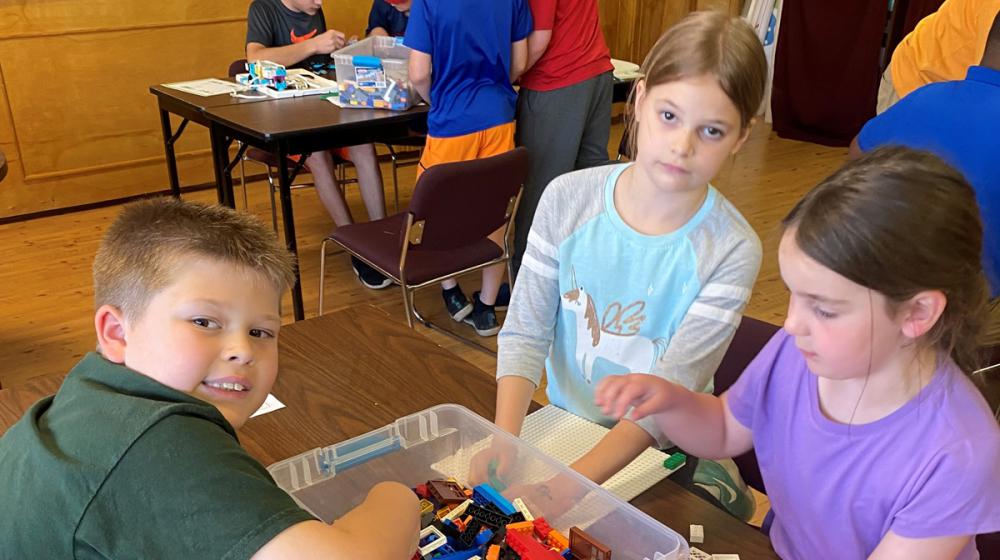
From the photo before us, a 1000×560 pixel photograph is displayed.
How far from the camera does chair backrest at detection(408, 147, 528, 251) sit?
2.46 m

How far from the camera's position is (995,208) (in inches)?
73.8

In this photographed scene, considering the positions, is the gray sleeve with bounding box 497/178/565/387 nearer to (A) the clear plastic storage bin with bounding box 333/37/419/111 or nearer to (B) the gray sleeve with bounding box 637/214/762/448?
Result: (B) the gray sleeve with bounding box 637/214/762/448

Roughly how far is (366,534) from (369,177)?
315cm

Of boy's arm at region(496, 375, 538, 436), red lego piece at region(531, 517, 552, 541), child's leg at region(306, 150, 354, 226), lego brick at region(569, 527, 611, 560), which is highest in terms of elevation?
lego brick at region(569, 527, 611, 560)

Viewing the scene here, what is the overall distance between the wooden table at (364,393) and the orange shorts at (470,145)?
1636mm

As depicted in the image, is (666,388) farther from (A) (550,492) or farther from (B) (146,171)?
(B) (146,171)

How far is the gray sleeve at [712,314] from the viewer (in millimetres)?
1303

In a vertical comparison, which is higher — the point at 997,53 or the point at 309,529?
Answer: the point at 997,53

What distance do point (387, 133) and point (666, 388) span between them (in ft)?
7.28

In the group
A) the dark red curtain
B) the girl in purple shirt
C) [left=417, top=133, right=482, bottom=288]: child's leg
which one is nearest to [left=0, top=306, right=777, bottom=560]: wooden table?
the girl in purple shirt

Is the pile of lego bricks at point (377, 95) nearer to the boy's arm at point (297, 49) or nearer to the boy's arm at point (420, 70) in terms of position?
the boy's arm at point (420, 70)

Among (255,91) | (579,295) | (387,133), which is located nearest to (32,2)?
(255,91)

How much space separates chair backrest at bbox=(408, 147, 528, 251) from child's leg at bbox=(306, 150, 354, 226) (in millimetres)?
1312

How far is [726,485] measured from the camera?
4.28ft
